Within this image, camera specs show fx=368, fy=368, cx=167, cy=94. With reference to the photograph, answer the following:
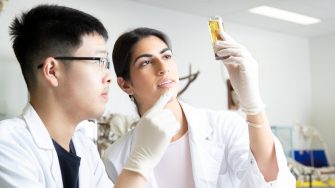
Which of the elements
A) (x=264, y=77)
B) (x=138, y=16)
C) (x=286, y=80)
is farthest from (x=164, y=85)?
(x=286, y=80)

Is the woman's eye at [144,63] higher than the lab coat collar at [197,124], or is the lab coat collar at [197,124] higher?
the woman's eye at [144,63]

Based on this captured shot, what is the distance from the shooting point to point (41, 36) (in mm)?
1200

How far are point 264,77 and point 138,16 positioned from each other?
2.36m

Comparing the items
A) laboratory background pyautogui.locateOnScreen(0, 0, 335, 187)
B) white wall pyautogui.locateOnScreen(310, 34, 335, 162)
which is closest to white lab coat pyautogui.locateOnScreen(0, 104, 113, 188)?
laboratory background pyautogui.locateOnScreen(0, 0, 335, 187)

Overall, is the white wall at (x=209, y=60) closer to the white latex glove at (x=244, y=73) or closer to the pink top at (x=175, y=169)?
the pink top at (x=175, y=169)

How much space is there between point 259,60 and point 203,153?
430 centimetres

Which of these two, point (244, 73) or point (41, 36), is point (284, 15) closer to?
point (244, 73)

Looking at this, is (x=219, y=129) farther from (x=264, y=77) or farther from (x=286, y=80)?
(x=286, y=80)

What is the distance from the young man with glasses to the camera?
111 cm

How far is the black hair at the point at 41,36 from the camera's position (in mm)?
1195

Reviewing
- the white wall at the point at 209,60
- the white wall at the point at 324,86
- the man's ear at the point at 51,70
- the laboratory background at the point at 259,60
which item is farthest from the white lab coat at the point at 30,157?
the white wall at the point at 324,86

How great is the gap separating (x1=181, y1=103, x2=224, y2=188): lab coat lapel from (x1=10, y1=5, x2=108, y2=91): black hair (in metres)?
0.63

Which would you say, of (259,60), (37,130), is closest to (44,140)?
(37,130)

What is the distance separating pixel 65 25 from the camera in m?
1.23
